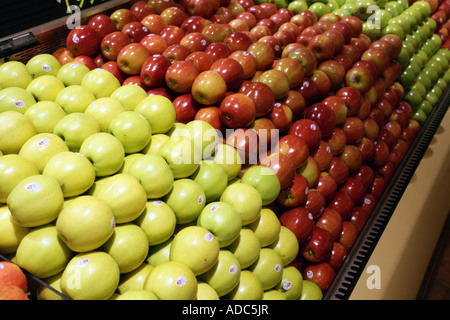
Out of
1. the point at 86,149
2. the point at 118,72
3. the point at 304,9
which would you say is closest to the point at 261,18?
the point at 304,9

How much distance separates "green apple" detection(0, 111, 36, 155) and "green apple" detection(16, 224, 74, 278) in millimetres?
450

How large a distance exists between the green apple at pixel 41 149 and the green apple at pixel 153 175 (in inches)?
12.2

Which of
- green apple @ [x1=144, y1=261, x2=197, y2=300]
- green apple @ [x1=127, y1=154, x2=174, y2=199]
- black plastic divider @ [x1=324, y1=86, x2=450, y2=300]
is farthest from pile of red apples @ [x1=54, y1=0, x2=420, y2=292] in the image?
green apple @ [x1=144, y1=261, x2=197, y2=300]

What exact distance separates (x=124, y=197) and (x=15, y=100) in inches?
33.7

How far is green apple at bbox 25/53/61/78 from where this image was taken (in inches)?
80.1

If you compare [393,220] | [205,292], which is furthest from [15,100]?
[393,220]

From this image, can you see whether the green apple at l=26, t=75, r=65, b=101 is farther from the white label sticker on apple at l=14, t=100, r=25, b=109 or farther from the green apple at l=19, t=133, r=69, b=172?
the green apple at l=19, t=133, r=69, b=172

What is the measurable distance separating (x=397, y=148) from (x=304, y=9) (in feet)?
5.01

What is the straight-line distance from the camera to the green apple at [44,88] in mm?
1841

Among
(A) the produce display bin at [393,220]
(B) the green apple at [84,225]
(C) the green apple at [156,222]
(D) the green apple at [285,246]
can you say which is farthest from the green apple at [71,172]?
(A) the produce display bin at [393,220]

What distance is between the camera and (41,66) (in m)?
2.04

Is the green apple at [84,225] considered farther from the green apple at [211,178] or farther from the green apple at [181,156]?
the green apple at [211,178]

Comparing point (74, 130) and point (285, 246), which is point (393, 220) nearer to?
point (285, 246)

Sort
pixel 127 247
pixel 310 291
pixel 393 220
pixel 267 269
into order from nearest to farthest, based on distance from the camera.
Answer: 1. pixel 127 247
2. pixel 267 269
3. pixel 310 291
4. pixel 393 220
